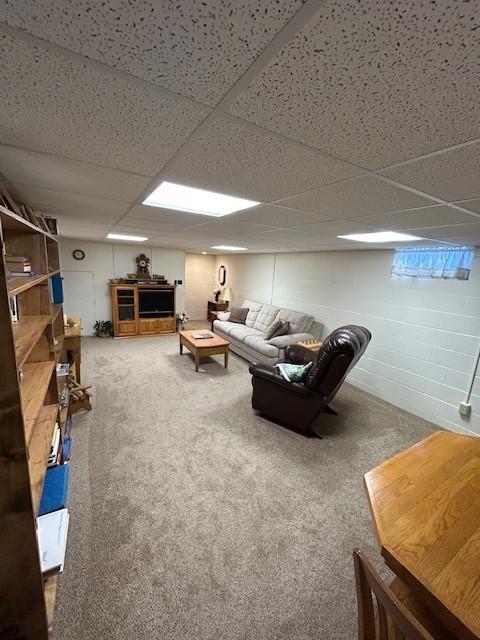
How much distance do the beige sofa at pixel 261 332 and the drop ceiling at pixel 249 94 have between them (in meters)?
3.12

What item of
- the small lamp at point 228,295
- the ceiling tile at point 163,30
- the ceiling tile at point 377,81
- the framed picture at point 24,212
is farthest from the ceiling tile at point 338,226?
the small lamp at point 228,295

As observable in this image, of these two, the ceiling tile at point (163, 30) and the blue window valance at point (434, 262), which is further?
the blue window valance at point (434, 262)

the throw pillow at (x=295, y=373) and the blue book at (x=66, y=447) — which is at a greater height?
the throw pillow at (x=295, y=373)

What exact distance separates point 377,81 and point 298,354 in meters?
3.47

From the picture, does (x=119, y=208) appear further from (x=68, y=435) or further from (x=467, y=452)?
(x=467, y=452)

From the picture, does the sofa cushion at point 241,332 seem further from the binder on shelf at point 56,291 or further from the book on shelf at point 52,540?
the book on shelf at point 52,540

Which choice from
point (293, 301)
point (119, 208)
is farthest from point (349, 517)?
point (293, 301)

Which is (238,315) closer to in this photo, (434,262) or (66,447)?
(434,262)

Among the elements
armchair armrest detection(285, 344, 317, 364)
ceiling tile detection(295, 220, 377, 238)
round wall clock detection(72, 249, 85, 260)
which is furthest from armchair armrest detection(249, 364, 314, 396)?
round wall clock detection(72, 249, 85, 260)

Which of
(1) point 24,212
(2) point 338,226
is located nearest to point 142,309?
(1) point 24,212

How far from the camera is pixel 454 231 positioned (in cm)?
198

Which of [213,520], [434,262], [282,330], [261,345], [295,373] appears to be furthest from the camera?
[282,330]

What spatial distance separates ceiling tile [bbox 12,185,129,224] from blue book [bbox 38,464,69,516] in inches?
64.7

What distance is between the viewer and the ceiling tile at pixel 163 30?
0.38m
